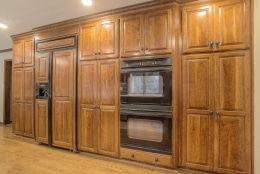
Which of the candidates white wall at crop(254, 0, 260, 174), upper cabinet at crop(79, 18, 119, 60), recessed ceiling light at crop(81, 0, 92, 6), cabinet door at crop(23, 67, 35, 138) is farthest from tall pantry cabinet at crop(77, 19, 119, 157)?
white wall at crop(254, 0, 260, 174)

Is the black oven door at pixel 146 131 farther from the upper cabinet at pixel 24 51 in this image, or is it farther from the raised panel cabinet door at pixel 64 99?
the upper cabinet at pixel 24 51

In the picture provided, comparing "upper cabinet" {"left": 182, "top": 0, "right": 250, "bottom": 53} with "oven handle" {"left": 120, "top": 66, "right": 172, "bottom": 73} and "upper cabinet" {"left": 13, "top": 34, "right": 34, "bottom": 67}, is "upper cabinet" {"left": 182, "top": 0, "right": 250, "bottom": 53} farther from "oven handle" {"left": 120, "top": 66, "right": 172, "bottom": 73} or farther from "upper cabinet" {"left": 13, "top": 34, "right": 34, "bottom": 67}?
"upper cabinet" {"left": 13, "top": 34, "right": 34, "bottom": 67}

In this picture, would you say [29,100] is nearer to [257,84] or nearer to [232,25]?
[232,25]

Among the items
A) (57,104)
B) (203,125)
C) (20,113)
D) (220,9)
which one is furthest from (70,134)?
(220,9)

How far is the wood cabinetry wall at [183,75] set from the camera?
2.49m

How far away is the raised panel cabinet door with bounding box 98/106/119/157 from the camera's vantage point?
3205 mm

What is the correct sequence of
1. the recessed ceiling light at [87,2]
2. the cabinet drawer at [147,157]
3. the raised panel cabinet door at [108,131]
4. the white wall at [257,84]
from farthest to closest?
the raised panel cabinet door at [108,131], the recessed ceiling light at [87,2], the cabinet drawer at [147,157], the white wall at [257,84]

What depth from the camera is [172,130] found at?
2.77 m

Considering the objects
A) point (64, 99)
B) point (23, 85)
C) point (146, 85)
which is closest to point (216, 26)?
point (146, 85)

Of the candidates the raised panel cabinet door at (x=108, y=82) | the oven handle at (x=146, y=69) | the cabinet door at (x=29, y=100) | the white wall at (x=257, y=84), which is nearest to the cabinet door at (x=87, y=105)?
the raised panel cabinet door at (x=108, y=82)

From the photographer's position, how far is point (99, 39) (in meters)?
3.38

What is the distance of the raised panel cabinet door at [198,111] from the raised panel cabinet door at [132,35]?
732 mm

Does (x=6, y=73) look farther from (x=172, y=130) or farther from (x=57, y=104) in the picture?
(x=172, y=130)

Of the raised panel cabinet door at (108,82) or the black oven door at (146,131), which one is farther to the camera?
the raised panel cabinet door at (108,82)
